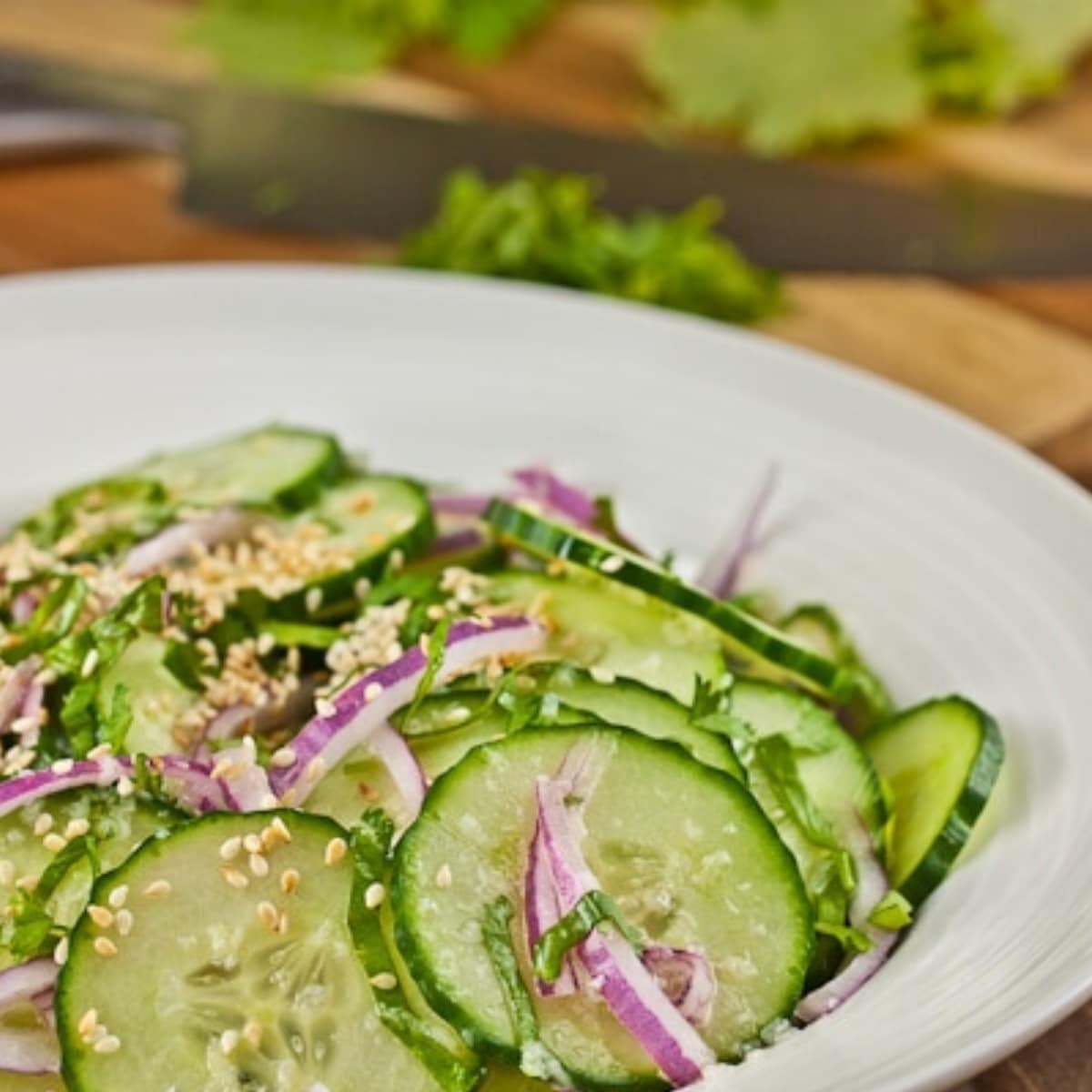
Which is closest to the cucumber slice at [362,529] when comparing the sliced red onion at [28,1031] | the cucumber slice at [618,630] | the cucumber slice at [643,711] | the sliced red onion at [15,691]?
the cucumber slice at [618,630]

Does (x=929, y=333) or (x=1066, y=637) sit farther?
(x=929, y=333)

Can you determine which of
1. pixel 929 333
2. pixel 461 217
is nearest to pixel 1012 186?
pixel 929 333

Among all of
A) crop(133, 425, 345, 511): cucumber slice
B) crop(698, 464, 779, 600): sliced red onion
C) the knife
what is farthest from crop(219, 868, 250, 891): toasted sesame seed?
the knife

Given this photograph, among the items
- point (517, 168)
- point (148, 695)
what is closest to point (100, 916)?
point (148, 695)

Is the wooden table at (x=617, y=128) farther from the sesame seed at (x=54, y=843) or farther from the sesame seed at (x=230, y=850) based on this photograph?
the sesame seed at (x=54, y=843)

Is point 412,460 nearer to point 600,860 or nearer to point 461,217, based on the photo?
point 461,217

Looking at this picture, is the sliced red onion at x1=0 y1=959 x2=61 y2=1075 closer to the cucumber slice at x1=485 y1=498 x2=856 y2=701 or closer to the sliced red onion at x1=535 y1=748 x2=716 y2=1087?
the sliced red onion at x1=535 y1=748 x2=716 y2=1087

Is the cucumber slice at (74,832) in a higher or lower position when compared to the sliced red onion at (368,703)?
lower
